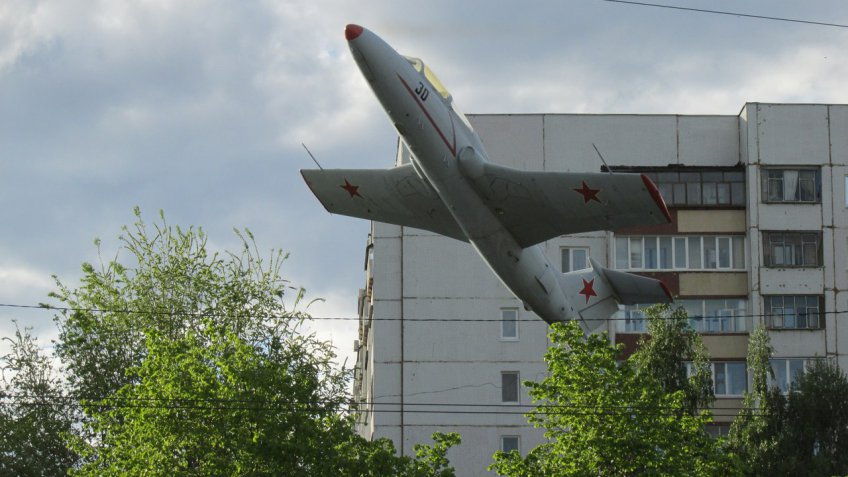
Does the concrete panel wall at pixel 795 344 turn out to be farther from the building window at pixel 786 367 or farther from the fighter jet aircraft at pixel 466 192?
the fighter jet aircraft at pixel 466 192

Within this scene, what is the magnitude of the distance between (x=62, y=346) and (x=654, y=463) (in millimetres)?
24457

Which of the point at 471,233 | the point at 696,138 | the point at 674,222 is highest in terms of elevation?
the point at 696,138

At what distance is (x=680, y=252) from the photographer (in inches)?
2640

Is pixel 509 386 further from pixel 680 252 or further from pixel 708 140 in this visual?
pixel 708 140

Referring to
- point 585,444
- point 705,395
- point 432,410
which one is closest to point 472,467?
point 432,410

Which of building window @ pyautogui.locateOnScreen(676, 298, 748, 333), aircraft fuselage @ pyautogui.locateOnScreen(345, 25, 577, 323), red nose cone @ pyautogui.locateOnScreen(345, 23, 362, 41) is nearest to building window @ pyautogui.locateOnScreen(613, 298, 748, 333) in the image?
building window @ pyautogui.locateOnScreen(676, 298, 748, 333)

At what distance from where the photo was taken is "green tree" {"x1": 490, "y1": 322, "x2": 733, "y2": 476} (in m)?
41.7

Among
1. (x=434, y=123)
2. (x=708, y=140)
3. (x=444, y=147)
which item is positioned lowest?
(x=444, y=147)

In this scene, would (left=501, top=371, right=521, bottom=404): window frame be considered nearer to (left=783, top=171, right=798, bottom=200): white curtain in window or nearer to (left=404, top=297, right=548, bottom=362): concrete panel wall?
(left=404, top=297, right=548, bottom=362): concrete panel wall

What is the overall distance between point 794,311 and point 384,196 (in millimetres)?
31426

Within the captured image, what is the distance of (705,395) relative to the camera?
5600 cm

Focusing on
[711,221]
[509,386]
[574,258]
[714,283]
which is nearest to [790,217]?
[711,221]

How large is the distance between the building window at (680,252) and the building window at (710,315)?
1.62m

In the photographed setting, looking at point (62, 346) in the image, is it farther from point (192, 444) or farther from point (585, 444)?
point (585, 444)
